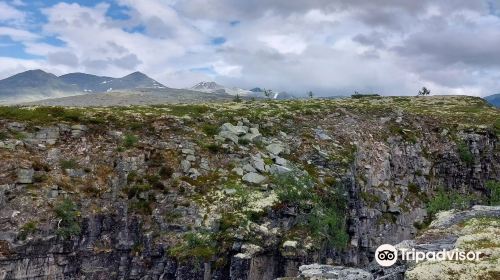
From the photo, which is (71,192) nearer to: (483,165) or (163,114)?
(163,114)

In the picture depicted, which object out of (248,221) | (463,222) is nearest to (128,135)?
(248,221)

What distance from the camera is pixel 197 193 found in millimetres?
49000

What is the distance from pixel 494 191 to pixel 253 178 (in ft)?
151

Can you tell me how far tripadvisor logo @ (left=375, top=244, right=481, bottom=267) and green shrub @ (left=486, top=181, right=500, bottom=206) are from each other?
4509 centimetres

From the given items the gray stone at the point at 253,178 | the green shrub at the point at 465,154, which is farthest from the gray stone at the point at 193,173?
the green shrub at the point at 465,154

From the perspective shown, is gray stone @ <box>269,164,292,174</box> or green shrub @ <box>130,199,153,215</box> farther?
gray stone @ <box>269,164,292,174</box>

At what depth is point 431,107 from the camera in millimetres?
106062

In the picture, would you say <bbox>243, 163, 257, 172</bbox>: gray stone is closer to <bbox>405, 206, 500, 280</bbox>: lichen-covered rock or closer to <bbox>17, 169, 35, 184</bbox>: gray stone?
<bbox>405, 206, 500, 280</bbox>: lichen-covered rock

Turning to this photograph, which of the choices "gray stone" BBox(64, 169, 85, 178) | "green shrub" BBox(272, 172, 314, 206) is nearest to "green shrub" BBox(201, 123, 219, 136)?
"green shrub" BBox(272, 172, 314, 206)

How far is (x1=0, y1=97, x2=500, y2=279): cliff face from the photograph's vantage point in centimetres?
4244

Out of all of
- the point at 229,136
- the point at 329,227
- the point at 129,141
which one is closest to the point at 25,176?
the point at 129,141

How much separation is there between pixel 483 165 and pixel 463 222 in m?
45.6

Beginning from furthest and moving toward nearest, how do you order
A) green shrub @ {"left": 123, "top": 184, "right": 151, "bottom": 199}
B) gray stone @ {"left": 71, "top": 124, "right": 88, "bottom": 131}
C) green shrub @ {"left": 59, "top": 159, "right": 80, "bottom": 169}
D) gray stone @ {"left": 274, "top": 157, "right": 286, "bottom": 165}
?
gray stone @ {"left": 274, "top": 157, "right": 286, "bottom": 165}, gray stone @ {"left": 71, "top": 124, "right": 88, "bottom": 131}, green shrub @ {"left": 123, "top": 184, "right": 151, "bottom": 199}, green shrub @ {"left": 59, "top": 159, "right": 80, "bottom": 169}

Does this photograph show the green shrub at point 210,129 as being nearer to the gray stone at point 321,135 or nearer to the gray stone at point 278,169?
the gray stone at point 278,169
